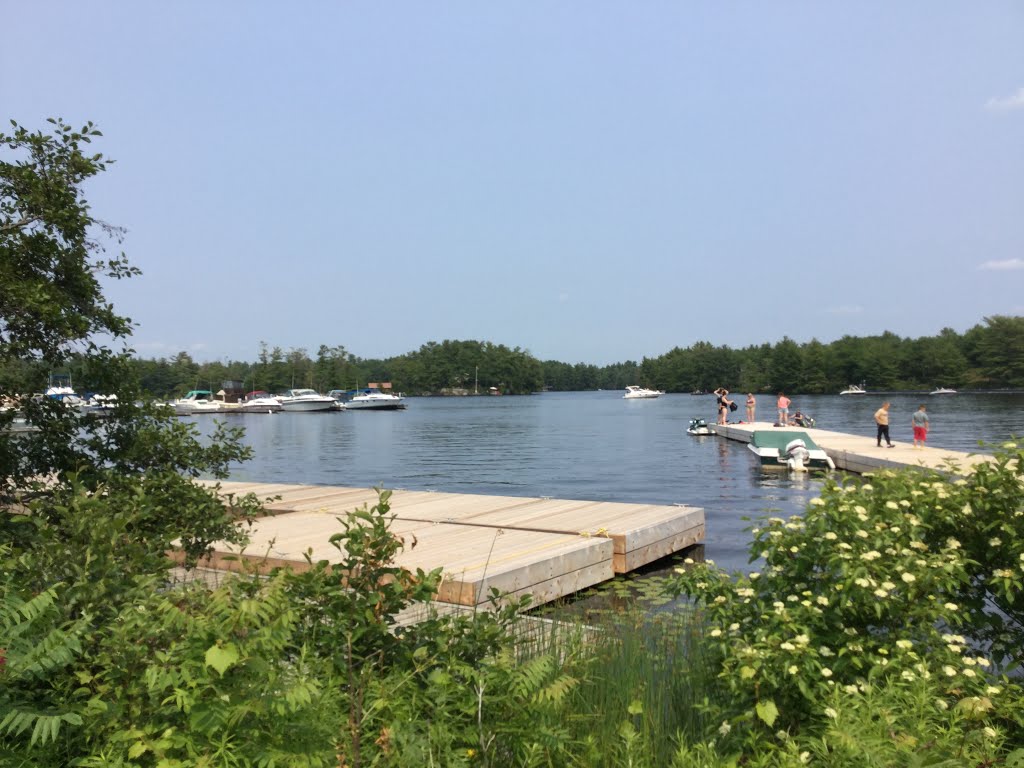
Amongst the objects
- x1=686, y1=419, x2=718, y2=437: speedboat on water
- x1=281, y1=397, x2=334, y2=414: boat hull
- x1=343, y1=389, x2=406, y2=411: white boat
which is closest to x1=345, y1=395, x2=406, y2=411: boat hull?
x1=343, y1=389, x2=406, y2=411: white boat

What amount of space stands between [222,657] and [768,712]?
219 centimetres

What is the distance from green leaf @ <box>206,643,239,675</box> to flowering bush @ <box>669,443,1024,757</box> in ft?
6.70

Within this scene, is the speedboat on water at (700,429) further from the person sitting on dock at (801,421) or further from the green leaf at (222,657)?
the green leaf at (222,657)

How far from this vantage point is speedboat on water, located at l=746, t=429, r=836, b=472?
26.4 meters

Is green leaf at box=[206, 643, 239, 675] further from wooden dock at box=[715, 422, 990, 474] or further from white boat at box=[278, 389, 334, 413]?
white boat at box=[278, 389, 334, 413]

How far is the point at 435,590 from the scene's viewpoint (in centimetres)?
352

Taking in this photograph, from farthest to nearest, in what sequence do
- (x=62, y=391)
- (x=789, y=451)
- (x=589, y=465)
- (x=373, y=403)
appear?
(x=373, y=403), (x=589, y=465), (x=789, y=451), (x=62, y=391)

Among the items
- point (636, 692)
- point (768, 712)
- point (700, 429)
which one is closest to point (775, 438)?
point (700, 429)

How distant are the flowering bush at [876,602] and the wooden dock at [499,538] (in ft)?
9.32

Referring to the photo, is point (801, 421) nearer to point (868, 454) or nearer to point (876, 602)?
point (868, 454)

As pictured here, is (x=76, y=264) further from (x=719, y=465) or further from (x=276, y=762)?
(x=719, y=465)

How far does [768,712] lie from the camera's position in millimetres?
3311

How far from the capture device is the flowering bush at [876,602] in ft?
11.5

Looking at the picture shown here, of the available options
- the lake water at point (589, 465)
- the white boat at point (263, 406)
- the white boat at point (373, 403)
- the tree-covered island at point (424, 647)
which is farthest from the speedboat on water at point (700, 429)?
the white boat at point (263, 406)
